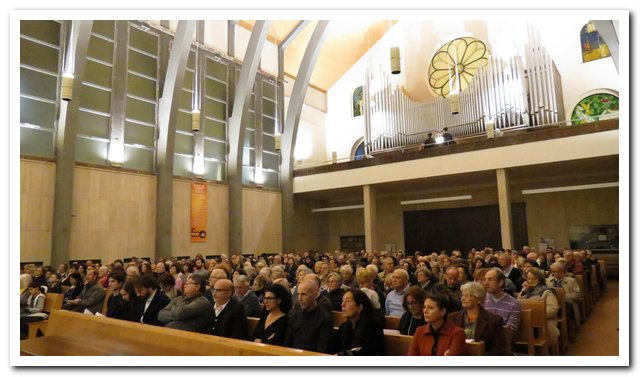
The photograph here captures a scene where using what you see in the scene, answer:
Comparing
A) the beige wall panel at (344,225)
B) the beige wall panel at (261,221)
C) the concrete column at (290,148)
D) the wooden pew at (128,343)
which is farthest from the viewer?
the beige wall panel at (344,225)

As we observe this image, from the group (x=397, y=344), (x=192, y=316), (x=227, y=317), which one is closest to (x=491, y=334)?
(x=397, y=344)

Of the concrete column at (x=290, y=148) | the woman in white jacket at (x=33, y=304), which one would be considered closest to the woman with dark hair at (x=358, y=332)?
the woman in white jacket at (x=33, y=304)

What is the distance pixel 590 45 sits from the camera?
A: 13320 millimetres

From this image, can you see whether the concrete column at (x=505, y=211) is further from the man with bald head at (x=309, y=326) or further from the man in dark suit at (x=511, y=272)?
the man with bald head at (x=309, y=326)

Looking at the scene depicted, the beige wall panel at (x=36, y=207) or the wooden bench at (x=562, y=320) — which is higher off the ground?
the beige wall panel at (x=36, y=207)

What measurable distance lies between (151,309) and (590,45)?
1467 cm

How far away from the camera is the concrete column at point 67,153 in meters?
9.40

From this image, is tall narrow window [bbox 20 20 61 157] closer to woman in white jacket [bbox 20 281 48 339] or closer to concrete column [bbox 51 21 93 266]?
concrete column [bbox 51 21 93 266]

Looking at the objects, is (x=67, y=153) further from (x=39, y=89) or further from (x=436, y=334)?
(x=436, y=334)

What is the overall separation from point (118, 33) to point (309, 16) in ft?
33.5

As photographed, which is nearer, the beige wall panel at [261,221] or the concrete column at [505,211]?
the concrete column at [505,211]

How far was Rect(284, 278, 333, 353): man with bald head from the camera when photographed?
3.02 m

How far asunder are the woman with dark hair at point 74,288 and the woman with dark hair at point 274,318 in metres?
3.72
